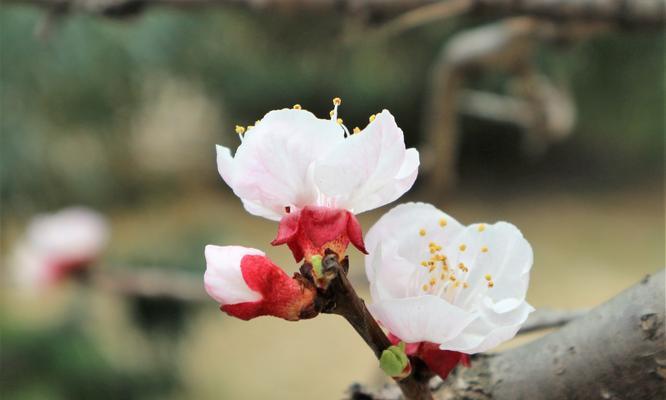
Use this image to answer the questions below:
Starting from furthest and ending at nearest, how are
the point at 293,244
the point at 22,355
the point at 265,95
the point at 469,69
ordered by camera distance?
the point at 265,95 < the point at 22,355 < the point at 469,69 < the point at 293,244

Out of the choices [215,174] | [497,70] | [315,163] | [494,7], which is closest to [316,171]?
[315,163]

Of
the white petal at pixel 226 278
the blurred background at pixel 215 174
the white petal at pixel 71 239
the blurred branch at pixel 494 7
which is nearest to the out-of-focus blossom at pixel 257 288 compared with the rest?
the white petal at pixel 226 278

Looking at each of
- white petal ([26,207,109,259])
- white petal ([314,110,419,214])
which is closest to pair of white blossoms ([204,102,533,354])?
white petal ([314,110,419,214])

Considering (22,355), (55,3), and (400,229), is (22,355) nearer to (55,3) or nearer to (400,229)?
(55,3)

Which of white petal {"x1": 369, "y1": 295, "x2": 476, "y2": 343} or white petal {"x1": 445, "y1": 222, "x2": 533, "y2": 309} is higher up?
white petal {"x1": 445, "y1": 222, "x2": 533, "y2": 309}

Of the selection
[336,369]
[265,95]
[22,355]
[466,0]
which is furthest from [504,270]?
[265,95]

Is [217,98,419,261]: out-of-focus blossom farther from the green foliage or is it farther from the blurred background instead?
the green foliage

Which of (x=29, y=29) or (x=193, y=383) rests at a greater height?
(x=29, y=29)
